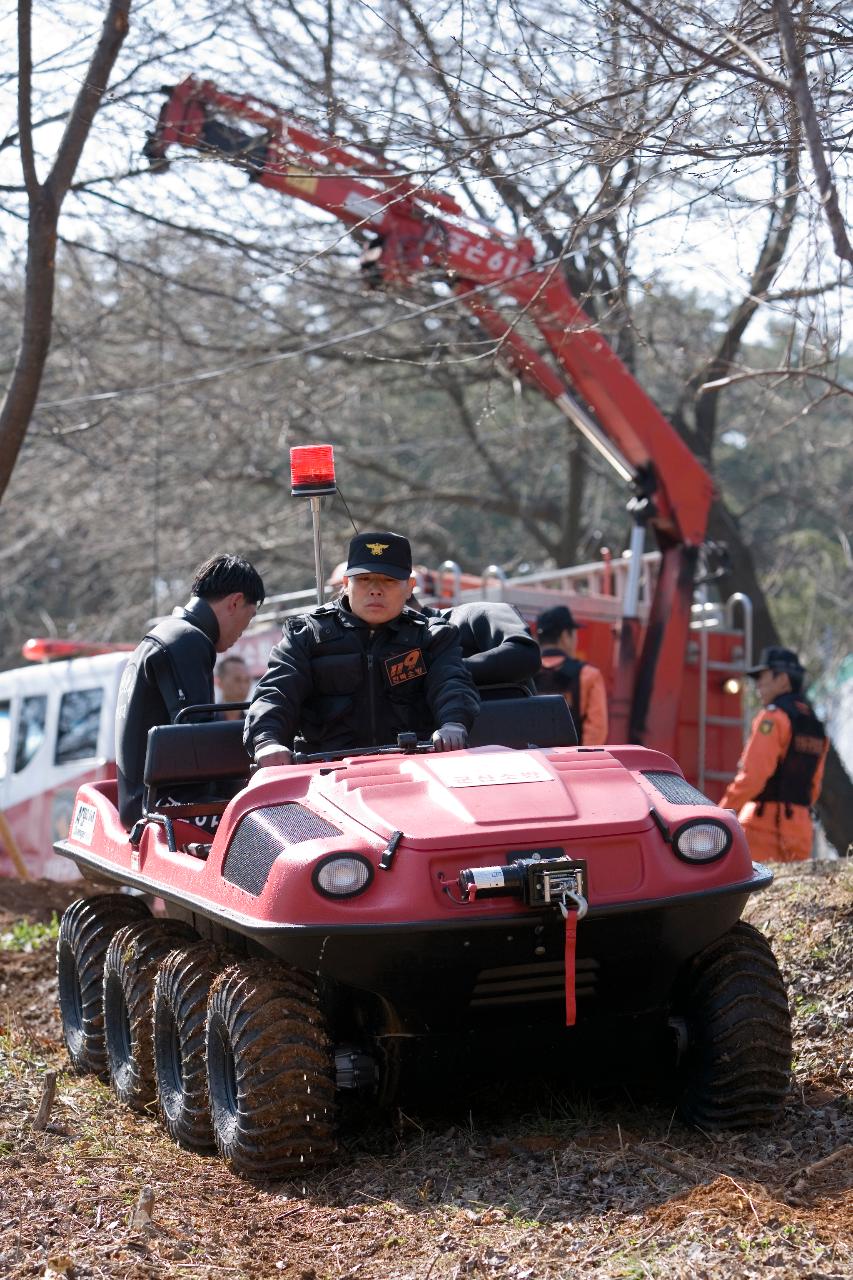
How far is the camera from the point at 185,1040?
571cm

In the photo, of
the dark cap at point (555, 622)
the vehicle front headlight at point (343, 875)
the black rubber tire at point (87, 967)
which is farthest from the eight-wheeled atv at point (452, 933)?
the dark cap at point (555, 622)

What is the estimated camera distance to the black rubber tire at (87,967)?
7.21m

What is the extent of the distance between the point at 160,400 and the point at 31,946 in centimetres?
673

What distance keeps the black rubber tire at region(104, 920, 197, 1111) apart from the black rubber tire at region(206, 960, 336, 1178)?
1.21 metres

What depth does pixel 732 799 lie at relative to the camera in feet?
31.8

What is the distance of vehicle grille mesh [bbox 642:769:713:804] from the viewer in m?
5.49

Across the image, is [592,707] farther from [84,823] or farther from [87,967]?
[87,967]

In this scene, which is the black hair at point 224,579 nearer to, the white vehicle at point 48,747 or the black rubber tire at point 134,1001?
the black rubber tire at point 134,1001

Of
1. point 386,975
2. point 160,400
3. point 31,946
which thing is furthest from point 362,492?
point 386,975

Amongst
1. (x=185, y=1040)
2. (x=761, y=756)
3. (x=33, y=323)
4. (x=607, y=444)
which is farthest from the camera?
(x=607, y=444)

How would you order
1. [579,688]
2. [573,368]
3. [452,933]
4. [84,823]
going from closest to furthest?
[452,933], [84,823], [579,688], [573,368]

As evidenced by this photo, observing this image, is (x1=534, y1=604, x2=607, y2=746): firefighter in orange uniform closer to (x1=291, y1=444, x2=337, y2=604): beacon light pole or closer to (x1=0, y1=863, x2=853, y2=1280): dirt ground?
(x1=291, y1=444, x2=337, y2=604): beacon light pole

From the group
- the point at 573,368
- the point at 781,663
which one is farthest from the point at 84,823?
the point at 573,368

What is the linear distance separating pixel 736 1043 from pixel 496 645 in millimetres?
2567
